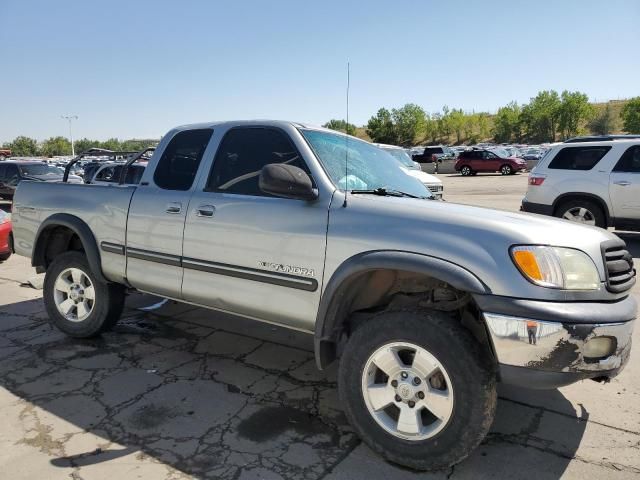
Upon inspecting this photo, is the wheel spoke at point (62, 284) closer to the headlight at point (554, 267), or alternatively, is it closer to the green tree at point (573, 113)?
the headlight at point (554, 267)

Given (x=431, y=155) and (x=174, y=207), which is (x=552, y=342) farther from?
(x=431, y=155)

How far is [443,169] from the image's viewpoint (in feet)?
130

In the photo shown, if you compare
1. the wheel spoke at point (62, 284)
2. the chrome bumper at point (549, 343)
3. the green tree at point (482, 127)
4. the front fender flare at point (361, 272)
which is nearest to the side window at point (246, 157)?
the front fender flare at point (361, 272)

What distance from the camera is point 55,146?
455 ft

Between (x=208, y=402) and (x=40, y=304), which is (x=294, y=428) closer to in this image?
(x=208, y=402)

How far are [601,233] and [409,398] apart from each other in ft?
4.73

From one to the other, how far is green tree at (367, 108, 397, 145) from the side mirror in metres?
103

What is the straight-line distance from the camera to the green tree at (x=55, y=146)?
134m

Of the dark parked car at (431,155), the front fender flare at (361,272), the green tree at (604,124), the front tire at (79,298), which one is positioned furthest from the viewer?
the green tree at (604,124)

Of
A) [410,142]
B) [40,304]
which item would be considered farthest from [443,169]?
[410,142]

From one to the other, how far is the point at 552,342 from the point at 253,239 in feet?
6.09

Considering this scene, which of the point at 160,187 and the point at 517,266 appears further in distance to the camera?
the point at 160,187

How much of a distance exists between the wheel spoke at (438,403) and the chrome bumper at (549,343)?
34 centimetres

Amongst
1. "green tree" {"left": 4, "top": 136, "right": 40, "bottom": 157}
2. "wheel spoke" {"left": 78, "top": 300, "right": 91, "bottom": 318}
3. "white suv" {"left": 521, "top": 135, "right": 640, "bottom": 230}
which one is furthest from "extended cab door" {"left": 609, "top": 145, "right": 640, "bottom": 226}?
"green tree" {"left": 4, "top": 136, "right": 40, "bottom": 157}
